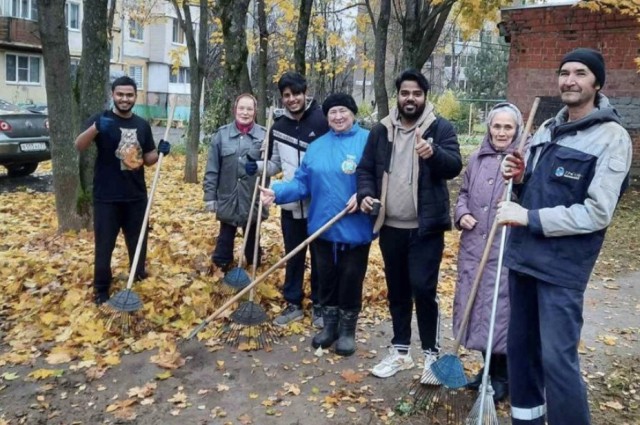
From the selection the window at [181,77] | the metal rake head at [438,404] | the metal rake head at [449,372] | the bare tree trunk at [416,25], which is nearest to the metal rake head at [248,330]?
the metal rake head at [438,404]

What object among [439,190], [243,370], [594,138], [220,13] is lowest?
[243,370]

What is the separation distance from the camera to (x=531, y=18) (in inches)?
489

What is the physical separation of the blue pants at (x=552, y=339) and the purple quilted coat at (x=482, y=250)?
20.1 inches

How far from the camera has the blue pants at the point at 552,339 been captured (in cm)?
293

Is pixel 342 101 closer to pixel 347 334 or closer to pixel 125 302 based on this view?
pixel 347 334

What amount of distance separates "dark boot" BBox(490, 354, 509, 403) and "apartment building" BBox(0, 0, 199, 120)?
1715cm

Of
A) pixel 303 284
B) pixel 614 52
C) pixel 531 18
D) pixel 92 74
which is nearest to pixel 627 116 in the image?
pixel 614 52

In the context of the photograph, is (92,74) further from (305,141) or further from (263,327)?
(263,327)

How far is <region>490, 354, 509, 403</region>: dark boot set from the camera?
388cm

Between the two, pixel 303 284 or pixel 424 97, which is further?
pixel 303 284

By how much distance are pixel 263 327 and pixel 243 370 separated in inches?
21.2

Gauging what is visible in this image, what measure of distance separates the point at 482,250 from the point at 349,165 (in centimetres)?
113

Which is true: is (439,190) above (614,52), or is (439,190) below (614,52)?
below

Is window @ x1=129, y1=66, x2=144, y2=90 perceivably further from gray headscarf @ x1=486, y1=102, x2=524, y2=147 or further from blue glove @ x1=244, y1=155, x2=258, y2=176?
gray headscarf @ x1=486, y1=102, x2=524, y2=147
